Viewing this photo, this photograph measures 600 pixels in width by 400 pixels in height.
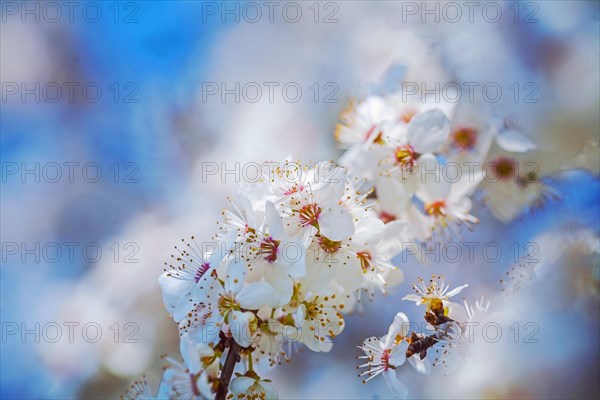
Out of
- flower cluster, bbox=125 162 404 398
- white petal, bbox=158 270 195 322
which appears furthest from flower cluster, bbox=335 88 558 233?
white petal, bbox=158 270 195 322

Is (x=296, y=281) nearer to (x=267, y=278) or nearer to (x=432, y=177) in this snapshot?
(x=267, y=278)

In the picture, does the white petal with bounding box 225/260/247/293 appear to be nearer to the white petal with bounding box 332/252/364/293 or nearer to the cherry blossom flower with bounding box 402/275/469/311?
the white petal with bounding box 332/252/364/293

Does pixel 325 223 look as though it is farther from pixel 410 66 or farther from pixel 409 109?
pixel 410 66

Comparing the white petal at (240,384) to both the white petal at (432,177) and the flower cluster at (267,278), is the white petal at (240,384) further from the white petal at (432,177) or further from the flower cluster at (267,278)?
the white petal at (432,177)

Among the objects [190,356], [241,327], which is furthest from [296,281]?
[190,356]

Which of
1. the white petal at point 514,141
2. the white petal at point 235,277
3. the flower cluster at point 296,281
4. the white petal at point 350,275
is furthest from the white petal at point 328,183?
the white petal at point 514,141
